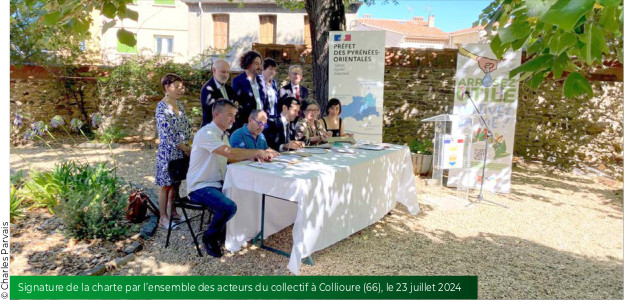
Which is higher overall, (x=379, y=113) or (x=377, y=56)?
(x=377, y=56)

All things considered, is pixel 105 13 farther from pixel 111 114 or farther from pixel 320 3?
pixel 111 114

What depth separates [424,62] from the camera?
7883 mm

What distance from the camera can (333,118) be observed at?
200 inches

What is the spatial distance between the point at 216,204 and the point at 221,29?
1314 cm

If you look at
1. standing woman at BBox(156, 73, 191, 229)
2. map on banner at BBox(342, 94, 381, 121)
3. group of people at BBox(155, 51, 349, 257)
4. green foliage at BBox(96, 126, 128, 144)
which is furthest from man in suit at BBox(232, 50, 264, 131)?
green foliage at BBox(96, 126, 128, 144)

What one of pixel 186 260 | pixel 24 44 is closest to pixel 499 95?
pixel 186 260

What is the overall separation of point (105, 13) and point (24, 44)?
7.84 metres

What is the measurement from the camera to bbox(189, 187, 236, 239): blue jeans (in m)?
3.21

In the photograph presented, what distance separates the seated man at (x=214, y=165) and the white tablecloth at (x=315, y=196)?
116mm

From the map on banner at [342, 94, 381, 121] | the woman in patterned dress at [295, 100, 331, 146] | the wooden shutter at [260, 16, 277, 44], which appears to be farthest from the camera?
the wooden shutter at [260, 16, 277, 44]

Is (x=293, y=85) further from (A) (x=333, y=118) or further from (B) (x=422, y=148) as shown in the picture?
(B) (x=422, y=148)

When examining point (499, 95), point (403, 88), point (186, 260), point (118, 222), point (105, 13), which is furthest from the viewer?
point (403, 88)

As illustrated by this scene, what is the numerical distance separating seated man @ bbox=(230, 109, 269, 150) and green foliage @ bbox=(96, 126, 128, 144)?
6.08 meters
